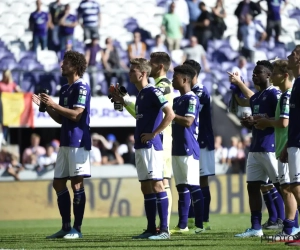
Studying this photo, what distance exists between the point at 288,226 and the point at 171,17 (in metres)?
14.6

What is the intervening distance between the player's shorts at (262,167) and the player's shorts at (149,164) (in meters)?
1.20

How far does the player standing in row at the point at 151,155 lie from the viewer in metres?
10.5

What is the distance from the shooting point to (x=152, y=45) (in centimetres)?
2289

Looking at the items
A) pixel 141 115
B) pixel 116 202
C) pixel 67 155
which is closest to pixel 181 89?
pixel 141 115

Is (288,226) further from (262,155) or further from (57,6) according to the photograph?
(57,6)

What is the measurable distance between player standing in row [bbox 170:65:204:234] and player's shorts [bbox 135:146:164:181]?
0.87 meters

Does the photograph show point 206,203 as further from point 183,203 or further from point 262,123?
point 262,123

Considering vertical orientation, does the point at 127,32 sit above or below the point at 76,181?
above

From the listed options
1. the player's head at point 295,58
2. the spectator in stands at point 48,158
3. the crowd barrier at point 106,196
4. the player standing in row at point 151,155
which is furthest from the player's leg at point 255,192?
the spectator in stands at point 48,158

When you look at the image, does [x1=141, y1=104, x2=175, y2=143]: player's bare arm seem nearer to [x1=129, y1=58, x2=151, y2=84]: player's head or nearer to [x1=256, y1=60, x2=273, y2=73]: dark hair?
[x1=129, y1=58, x2=151, y2=84]: player's head

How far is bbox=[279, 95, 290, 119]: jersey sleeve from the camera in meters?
10.2

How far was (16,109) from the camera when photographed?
63.6 feet

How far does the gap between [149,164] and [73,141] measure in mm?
1098

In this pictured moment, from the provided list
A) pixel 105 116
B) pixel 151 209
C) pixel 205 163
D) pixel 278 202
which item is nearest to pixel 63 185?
pixel 151 209
